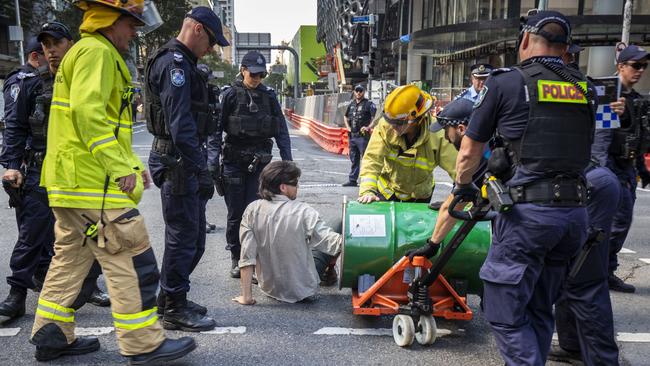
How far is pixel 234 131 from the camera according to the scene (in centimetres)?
474

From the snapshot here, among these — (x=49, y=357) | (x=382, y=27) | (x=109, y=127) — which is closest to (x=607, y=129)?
(x=109, y=127)

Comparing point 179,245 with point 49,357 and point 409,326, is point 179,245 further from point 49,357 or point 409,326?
point 409,326

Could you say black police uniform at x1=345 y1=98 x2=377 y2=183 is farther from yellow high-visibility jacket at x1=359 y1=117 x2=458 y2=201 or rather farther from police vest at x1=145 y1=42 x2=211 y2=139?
police vest at x1=145 y1=42 x2=211 y2=139

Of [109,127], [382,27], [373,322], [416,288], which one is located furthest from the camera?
[382,27]

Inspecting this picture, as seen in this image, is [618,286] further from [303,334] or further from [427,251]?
[303,334]

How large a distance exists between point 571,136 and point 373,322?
1.99 meters

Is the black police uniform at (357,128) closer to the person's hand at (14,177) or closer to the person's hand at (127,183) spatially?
the person's hand at (14,177)

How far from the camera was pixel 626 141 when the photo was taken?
4125 millimetres

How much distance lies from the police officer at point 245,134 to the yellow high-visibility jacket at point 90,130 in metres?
1.77

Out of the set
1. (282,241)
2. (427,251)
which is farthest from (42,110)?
(427,251)

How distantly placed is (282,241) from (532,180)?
6.66 ft

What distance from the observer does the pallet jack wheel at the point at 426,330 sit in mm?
3395

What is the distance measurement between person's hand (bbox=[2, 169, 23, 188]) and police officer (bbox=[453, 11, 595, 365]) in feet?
9.94

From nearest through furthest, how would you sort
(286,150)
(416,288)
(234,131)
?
(416,288) < (234,131) < (286,150)
